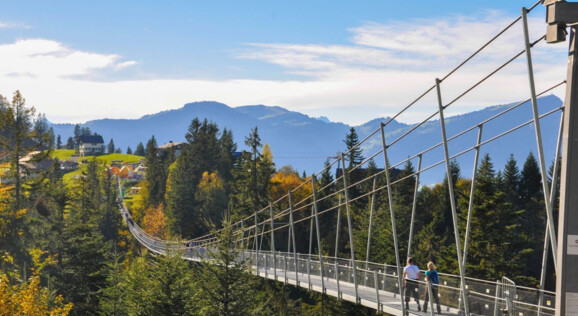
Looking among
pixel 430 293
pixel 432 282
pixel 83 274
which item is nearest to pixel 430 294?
pixel 430 293

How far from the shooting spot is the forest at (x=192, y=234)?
31453mm

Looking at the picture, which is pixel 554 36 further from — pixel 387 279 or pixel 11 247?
pixel 11 247

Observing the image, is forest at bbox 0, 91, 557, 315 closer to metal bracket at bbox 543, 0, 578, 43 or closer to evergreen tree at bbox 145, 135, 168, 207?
evergreen tree at bbox 145, 135, 168, 207

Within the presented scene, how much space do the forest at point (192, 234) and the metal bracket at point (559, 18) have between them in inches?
421

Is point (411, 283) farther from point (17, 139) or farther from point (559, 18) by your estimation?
point (17, 139)

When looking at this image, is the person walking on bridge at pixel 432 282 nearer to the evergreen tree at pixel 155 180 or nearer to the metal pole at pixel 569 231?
the metal pole at pixel 569 231

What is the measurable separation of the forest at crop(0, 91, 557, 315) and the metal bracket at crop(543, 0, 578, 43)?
10.7 metres

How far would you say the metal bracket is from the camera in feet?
30.5

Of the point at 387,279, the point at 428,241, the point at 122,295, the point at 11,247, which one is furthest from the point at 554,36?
the point at 428,241

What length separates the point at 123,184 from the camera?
185 metres

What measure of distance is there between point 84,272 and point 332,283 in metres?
27.3

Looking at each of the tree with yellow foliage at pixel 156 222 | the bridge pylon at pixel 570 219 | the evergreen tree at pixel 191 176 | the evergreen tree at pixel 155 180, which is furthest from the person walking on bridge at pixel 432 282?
the evergreen tree at pixel 155 180

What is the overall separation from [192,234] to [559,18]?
292ft

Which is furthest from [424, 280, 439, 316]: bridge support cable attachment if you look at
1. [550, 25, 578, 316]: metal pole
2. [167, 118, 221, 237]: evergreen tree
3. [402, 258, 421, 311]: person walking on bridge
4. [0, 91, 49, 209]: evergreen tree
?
[167, 118, 221, 237]: evergreen tree
